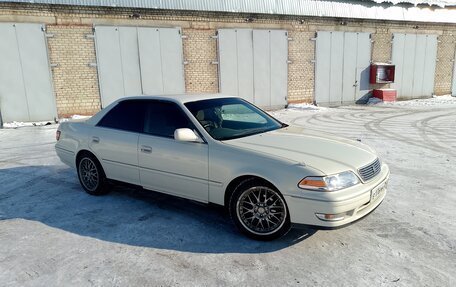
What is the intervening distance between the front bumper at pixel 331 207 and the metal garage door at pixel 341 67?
1304 centimetres

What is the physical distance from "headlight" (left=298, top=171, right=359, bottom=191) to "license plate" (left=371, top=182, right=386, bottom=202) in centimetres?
34

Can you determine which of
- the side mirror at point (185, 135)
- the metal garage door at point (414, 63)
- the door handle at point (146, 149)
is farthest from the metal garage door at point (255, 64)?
the side mirror at point (185, 135)

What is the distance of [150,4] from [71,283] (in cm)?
1143

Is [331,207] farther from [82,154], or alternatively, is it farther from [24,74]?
[24,74]

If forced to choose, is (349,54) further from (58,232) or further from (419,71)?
(58,232)

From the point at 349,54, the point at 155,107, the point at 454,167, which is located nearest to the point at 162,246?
the point at 155,107

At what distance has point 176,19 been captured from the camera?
1286 cm

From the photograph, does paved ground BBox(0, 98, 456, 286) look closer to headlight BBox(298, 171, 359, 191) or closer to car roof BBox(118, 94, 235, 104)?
headlight BBox(298, 171, 359, 191)

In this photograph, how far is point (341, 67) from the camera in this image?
16.1 m

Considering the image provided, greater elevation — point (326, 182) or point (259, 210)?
point (326, 182)

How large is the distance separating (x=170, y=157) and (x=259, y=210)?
123 cm

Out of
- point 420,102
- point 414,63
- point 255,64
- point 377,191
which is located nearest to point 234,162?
point 377,191

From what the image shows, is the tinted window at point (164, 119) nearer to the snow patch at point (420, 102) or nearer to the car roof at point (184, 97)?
the car roof at point (184, 97)

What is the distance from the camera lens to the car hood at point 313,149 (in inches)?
135
